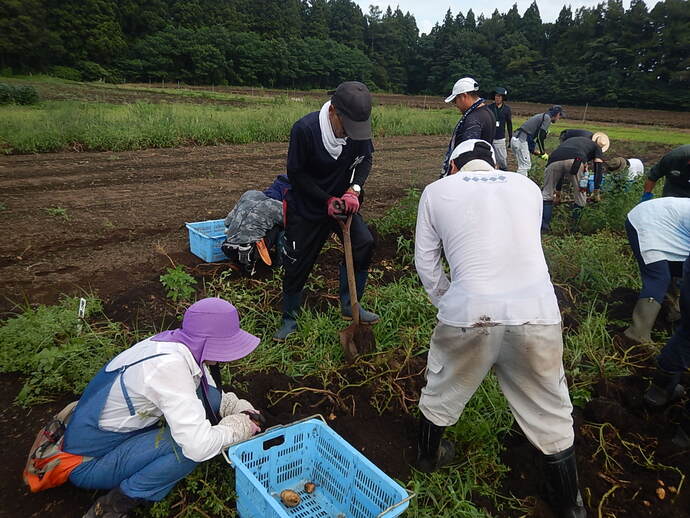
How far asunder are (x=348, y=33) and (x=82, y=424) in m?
73.0

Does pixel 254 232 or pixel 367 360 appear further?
pixel 254 232

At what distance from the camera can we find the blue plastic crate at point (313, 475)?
1.90 meters

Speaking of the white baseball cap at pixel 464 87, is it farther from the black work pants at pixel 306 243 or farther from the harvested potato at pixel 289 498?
the harvested potato at pixel 289 498

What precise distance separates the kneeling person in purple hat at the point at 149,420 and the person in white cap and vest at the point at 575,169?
18.1 ft

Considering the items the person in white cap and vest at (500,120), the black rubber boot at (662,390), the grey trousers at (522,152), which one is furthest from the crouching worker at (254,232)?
the grey trousers at (522,152)

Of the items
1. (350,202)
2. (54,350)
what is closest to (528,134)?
(350,202)

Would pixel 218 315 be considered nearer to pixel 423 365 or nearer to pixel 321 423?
pixel 321 423

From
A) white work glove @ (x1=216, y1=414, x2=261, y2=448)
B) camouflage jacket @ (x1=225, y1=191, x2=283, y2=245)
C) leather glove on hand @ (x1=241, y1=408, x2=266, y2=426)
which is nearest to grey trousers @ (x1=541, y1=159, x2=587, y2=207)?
camouflage jacket @ (x1=225, y1=191, x2=283, y2=245)

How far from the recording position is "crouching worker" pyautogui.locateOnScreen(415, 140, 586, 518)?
76.9 inches

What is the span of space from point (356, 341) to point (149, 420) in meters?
1.48

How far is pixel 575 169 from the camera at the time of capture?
6293 millimetres

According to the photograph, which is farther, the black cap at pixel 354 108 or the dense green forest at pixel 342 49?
the dense green forest at pixel 342 49

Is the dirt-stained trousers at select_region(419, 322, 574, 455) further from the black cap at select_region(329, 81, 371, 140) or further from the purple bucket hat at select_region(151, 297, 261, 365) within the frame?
the black cap at select_region(329, 81, 371, 140)

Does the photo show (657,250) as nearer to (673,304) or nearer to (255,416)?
(673,304)
